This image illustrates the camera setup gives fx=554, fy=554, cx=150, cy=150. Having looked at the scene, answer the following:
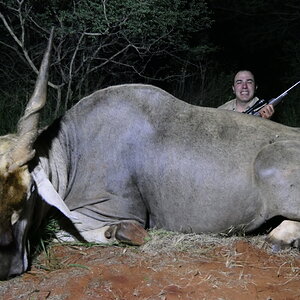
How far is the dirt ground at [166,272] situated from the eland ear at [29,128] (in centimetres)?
70

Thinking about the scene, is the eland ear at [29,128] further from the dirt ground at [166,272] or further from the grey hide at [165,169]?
the dirt ground at [166,272]

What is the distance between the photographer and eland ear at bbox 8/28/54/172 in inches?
135

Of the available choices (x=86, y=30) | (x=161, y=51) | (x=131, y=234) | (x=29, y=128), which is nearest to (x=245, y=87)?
(x=161, y=51)

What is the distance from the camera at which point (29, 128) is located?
3.59 metres

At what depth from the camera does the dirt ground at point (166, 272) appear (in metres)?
3.12

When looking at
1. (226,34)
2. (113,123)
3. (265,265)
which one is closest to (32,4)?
(113,123)

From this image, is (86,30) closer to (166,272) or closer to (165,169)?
(165,169)

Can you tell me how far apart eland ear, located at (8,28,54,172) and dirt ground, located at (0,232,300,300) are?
2.30 feet

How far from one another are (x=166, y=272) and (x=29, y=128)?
1266 mm

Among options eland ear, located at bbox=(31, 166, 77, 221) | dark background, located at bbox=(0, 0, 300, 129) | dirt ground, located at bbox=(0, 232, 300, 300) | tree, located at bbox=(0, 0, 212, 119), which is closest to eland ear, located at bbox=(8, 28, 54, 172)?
eland ear, located at bbox=(31, 166, 77, 221)

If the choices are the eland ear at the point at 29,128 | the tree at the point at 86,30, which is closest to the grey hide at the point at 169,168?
the eland ear at the point at 29,128

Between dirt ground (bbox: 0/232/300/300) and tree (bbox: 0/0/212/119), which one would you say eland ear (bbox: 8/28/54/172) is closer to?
dirt ground (bbox: 0/232/300/300)

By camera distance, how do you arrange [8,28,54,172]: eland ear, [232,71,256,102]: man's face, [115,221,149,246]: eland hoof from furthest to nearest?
[232,71,256,102]: man's face
[115,221,149,246]: eland hoof
[8,28,54,172]: eland ear

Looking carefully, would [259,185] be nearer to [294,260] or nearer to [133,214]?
[294,260]
